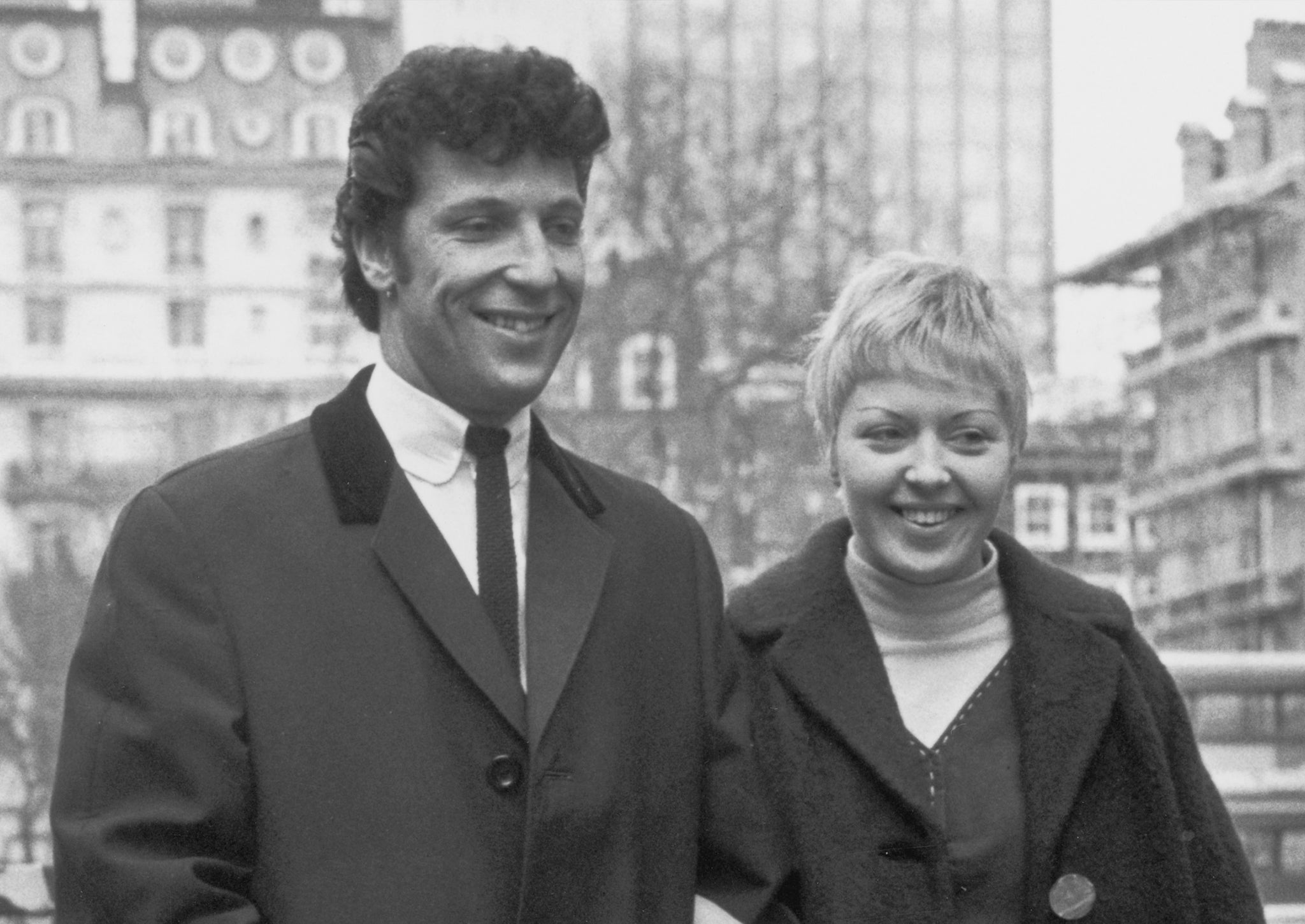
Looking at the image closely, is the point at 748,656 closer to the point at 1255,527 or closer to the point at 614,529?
the point at 614,529

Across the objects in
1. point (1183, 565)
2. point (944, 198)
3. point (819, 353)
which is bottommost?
point (1183, 565)

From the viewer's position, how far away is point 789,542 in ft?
80.6

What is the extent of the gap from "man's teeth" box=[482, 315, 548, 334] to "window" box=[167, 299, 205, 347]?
47.0 metres

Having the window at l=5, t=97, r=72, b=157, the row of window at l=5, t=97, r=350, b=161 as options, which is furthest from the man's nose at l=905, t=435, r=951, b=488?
the window at l=5, t=97, r=72, b=157

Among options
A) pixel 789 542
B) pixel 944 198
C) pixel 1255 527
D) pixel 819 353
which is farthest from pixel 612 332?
pixel 819 353

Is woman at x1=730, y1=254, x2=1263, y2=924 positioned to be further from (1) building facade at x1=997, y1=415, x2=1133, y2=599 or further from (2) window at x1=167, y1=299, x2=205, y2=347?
(2) window at x1=167, y1=299, x2=205, y2=347

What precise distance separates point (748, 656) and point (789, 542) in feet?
69.4

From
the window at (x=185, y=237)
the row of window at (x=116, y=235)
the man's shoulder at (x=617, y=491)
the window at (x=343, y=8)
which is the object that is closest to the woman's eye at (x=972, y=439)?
the man's shoulder at (x=617, y=491)

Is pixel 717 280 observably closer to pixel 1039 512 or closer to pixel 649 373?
pixel 649 373

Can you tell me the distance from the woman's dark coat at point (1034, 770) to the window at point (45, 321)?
154 ft

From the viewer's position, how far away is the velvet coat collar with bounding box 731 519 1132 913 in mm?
3258

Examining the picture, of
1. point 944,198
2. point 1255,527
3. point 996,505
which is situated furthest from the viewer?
point 1255,527

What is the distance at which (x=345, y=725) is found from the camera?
9.13ft

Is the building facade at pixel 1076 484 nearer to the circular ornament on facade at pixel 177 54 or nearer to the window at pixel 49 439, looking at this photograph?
the window at pixel 49 439
